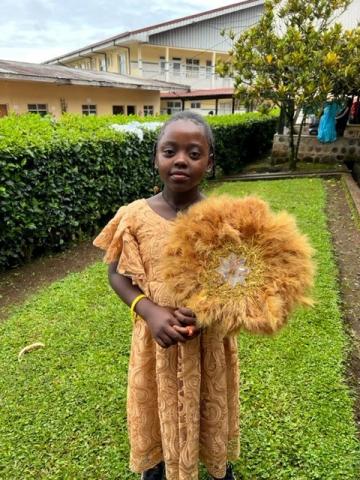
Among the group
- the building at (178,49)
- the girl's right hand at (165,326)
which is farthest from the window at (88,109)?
the girl's right hand at (165,326)

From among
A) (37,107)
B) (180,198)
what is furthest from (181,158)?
(37,107)

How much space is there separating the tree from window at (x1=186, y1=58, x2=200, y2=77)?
1819 cm

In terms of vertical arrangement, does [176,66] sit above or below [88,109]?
above

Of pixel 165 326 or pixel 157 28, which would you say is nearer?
pixel 165 326

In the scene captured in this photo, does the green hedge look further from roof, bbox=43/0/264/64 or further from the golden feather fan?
roof, bbox=43/0/264/64

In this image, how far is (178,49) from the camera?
24.9 m

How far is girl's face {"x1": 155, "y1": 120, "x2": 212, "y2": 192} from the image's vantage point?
1284 mm

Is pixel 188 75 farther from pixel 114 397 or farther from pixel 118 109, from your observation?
pixel 114 397

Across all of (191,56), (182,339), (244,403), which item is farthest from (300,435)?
(191,56)

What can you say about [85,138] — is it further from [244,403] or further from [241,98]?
[241,98]

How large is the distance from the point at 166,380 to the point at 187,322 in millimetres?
365

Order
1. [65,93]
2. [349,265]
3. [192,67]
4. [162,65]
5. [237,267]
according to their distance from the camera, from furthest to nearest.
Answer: [192,67] < [162,65] < [65,93] < [349,265] < [237,267]

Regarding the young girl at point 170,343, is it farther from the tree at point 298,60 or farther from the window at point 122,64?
the window at point 122,64

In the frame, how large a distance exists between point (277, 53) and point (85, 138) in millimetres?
6053
